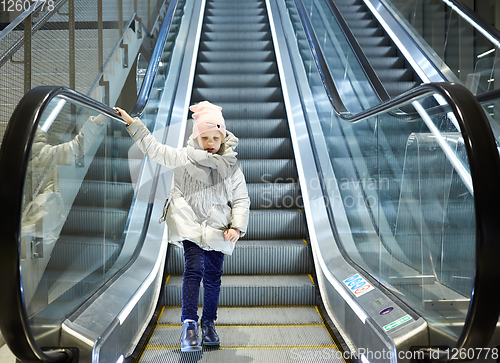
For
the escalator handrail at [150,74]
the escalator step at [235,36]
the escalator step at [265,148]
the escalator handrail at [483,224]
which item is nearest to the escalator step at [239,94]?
the escalator handrail at [150,74]

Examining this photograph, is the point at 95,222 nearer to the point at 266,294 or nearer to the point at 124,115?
the point at 124,115

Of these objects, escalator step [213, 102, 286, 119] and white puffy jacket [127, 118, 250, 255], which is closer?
white puffy jacket [127, 118, 250, 255]

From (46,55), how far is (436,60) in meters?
4.23

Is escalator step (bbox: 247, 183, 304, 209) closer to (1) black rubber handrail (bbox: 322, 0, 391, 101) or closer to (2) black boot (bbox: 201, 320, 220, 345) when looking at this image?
(1) black rubber handrail (bbox: 322, 0, 391, 101)

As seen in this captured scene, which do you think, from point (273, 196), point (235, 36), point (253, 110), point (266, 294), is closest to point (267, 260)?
point (266, 294)

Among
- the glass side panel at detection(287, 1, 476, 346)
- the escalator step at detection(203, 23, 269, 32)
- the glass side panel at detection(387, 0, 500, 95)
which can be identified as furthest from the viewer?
the escalator step at detection(203, 23, 269, 32)

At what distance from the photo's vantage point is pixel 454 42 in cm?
484

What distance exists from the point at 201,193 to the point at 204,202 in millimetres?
56

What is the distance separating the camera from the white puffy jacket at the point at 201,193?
8.02 ft

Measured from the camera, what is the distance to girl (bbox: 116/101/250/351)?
243 centimetres

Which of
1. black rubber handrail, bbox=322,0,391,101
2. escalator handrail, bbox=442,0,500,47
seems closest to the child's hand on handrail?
black rubber handrail, bbox=322,0,391,101

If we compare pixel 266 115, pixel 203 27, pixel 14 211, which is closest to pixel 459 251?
pixel 14 211

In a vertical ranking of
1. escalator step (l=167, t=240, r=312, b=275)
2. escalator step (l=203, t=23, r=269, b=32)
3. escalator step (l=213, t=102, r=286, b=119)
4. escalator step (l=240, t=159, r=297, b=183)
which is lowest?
escalator step (l=167, t=240, r=312, b=275)

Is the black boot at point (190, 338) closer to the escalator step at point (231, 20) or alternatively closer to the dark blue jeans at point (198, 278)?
the dark blue jeans at point (198, 278)
